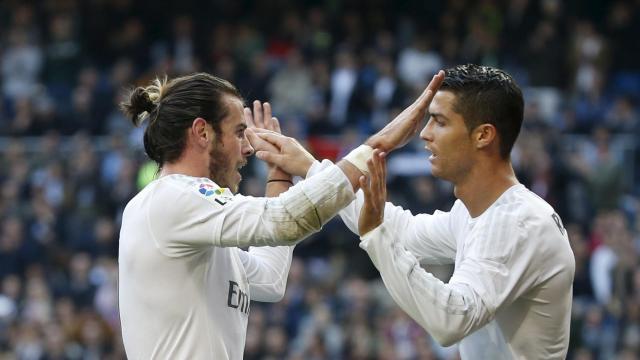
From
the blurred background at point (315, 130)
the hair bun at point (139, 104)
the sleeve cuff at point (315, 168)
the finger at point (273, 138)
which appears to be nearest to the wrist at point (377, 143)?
the sleeve cuff at point (315, 168)

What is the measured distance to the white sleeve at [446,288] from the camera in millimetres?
4668

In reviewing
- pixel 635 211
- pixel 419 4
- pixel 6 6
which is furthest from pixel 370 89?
pixel 6 6

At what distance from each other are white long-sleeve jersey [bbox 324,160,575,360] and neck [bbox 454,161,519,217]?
5cm

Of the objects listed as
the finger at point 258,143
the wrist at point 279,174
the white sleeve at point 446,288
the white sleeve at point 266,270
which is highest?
the finger at point 258,143

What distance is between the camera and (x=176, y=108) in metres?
5.05

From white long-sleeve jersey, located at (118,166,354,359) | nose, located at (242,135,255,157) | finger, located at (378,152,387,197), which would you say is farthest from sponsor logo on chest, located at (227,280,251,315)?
finger, located at (378,152,387,197)

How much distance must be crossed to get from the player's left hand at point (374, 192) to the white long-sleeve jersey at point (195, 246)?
9 cm

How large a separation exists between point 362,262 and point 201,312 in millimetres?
8269

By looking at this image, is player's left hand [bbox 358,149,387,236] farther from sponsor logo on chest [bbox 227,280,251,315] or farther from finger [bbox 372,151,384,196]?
sponsor logo on chest [bbox 227,280,251,315]

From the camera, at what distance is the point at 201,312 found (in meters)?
4.91

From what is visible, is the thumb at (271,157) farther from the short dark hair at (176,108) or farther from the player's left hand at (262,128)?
the short dark hair at (176,108)

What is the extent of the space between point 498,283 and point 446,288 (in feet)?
0.81

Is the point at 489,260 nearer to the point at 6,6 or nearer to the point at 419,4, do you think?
the point at 419,4

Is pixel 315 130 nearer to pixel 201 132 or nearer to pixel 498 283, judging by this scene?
pixel 201 132
